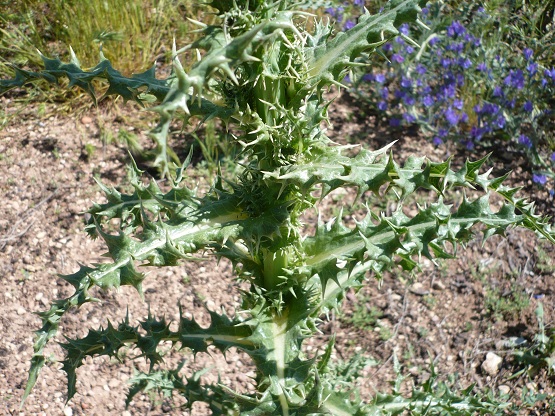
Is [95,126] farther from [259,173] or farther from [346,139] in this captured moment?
[259,173]

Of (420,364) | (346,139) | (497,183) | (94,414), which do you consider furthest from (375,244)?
(346,139)

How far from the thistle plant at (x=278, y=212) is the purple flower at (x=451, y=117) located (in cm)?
217

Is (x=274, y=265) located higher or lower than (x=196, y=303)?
higher

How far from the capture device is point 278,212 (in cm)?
167

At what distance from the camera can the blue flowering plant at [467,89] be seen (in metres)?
3.98

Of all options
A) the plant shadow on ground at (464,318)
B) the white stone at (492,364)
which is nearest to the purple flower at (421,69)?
the plant shadow on ground at (464,318)

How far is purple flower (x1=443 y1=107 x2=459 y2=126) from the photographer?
397 cm

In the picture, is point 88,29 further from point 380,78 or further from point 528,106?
point 528,106

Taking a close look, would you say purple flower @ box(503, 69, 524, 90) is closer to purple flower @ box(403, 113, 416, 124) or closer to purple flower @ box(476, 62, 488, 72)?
purple flower @ box(476, 62, 488, 72)

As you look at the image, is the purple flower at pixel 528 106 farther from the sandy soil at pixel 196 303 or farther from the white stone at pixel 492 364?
the white stone at pixel 492 364

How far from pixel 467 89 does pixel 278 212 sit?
2.97 m

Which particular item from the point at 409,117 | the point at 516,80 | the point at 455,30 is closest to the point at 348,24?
the point at 455,30

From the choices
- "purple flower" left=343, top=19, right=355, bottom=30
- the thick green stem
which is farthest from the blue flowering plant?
the thick green stem

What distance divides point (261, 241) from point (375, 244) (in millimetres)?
316
